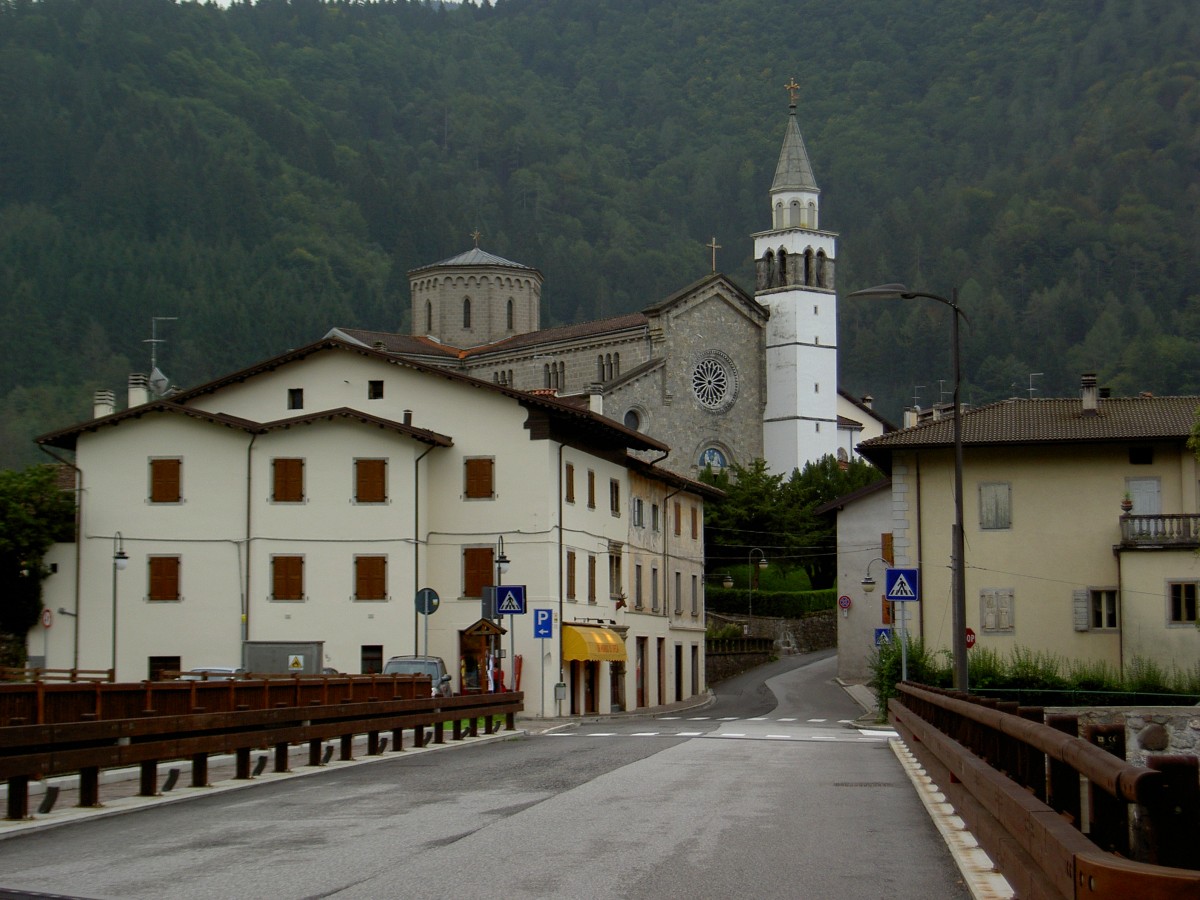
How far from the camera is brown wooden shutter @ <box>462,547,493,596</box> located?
155 feet

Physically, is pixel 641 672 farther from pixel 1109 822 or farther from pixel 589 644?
pixel 1109 822

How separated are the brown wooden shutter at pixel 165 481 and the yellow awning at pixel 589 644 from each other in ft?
35.9

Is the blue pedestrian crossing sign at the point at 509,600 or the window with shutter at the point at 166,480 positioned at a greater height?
the window with shutter at the point at 166,480

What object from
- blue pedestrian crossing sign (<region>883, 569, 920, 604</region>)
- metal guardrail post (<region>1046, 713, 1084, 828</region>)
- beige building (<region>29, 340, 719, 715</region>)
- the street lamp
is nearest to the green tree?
beige building (<region>29, 340, 719, 715</region>)

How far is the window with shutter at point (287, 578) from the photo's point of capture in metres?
46.7

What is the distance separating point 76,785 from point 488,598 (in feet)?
54.7

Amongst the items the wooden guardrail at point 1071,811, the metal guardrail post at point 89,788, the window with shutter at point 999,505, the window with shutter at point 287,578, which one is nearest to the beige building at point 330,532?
the window with shutter at point 287,578

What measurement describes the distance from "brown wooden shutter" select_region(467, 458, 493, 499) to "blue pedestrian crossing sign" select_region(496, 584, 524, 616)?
1392 centimetres

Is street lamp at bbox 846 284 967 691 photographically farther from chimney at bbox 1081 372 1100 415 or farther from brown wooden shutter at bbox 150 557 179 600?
brown wooden shutter at bbox 150 557 179 600

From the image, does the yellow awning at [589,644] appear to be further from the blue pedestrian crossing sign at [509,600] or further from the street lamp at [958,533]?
the street lamp at [958,533]

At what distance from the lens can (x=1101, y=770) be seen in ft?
20.7

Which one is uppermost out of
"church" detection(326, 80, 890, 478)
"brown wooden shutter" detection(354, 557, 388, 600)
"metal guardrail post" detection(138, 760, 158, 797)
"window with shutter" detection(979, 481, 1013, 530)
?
"church" detection(326, 80, 890, 478)

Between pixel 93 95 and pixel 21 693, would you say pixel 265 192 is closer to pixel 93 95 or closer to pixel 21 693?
pixel 93 95

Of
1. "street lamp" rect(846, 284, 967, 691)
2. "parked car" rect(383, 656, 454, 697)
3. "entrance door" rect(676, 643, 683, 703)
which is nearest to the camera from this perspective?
"street lamp" rect(846, 284, 967, 691)
